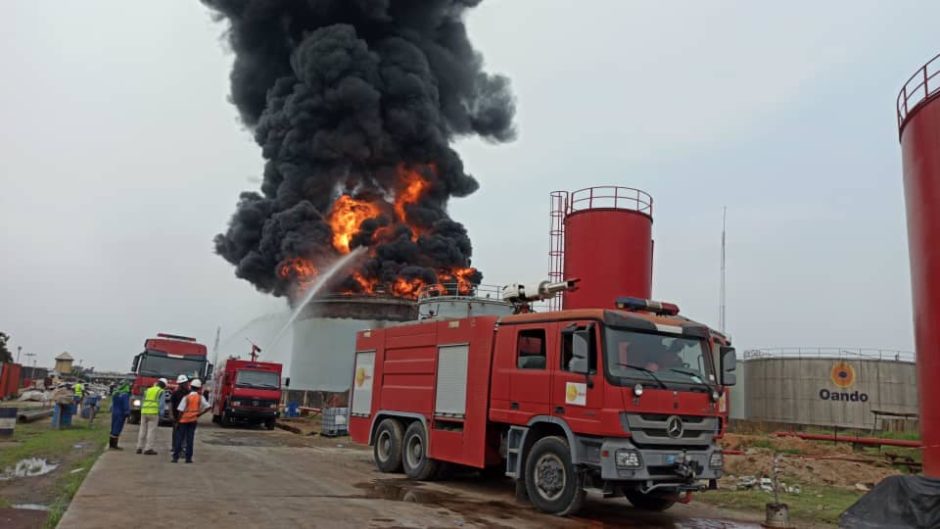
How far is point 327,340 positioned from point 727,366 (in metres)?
34.3

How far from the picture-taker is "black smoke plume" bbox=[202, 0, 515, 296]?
3684cm

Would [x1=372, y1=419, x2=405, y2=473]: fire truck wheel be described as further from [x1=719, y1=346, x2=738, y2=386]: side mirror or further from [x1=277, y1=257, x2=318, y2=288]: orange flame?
[x1=277, y1=257, x2=318, y2=288]: orange flame

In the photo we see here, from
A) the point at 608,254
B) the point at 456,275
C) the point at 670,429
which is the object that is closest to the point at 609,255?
the point at 608,254

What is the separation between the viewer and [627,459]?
8.16 meters

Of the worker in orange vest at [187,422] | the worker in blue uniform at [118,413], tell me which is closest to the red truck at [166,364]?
the worker in blue uniform at [118,413]

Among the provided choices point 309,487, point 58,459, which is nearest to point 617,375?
point 309,487

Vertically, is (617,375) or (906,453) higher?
(617,375)

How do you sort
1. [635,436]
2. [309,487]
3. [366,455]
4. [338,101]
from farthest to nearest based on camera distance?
1. [338,101]
2. [366,455]
3. [309,487]
4. [635,436]

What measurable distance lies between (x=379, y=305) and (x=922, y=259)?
31.4 m

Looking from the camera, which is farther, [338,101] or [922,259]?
[338,101]

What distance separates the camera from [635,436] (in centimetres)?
825

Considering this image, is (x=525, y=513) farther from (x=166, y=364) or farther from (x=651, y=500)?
(x=166, y=364)

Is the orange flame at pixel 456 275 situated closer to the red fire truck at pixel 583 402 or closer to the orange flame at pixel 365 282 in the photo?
the orange flame at pixel 365 282

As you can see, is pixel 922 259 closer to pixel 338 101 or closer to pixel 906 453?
pixel 906 453
